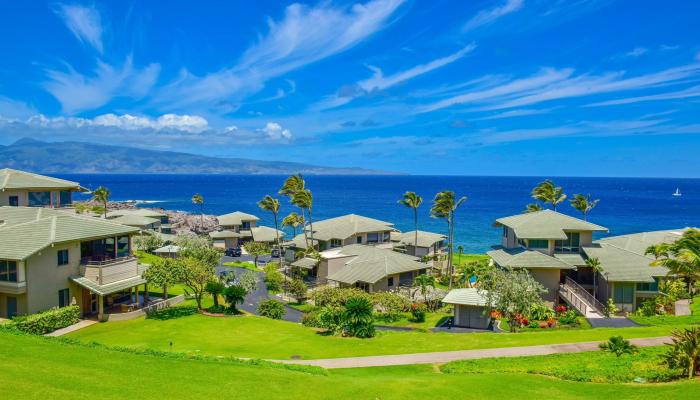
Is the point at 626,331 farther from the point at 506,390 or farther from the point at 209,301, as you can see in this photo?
the point at 209,301

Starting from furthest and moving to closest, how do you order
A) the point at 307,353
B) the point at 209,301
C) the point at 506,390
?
the point at 209,301 → the point at 307,353 → the point at 506,390

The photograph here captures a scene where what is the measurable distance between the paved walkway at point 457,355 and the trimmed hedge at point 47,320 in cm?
1635

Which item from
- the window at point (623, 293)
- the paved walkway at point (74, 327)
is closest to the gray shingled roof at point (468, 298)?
the window at point (623, 293)

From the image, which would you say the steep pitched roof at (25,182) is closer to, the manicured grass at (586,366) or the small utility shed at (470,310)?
the small utility shed at (470,310)

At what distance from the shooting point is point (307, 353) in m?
23.6

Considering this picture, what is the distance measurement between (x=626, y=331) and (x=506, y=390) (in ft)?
47.6

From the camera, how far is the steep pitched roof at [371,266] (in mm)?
43781

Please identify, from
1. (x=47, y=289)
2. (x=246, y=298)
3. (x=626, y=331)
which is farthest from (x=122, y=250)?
(x=626, y=331)

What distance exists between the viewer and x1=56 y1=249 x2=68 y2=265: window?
31.5 metres

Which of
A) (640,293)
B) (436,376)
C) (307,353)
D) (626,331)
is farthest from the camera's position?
(640,293)

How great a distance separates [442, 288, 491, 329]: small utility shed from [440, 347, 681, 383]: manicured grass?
1093cm

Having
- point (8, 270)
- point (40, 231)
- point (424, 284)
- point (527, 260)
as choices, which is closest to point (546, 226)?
point (527, 260)

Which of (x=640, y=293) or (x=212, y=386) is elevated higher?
(x=212, y=386)

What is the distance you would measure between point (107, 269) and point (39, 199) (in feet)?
65.1
